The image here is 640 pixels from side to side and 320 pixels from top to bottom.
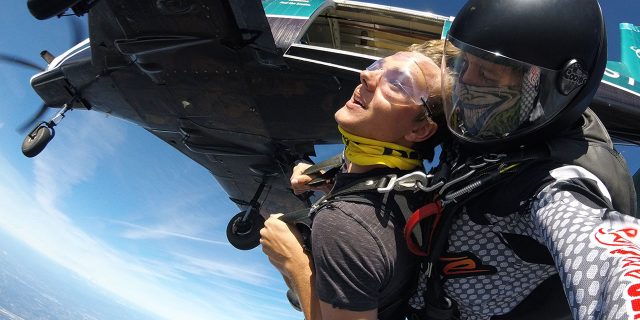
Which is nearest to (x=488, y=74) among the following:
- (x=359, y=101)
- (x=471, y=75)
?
(x=471, y=75)

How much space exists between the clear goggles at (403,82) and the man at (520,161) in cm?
16

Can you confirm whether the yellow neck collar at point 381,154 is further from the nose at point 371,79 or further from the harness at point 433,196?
the nose at point 371,79

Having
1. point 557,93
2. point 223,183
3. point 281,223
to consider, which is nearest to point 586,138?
point 557,93

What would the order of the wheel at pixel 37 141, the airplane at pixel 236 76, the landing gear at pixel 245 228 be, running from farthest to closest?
the landing gear at pixel 245 228, the wheel at pixel 37 141, the airplane at pixel 236 76

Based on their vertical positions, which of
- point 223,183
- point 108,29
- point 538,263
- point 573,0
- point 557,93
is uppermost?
point 573,0

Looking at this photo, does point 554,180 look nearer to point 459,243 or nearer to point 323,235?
point 459,243

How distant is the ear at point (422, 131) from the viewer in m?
1.98

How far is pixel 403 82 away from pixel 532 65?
0.57 metres

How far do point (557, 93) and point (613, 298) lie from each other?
92 centimetres

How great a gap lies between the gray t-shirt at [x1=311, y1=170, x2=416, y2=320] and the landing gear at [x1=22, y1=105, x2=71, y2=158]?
9.88 meters

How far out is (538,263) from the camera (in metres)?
1.54

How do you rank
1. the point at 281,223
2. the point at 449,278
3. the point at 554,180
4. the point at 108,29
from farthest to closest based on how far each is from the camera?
the point at 108,29 → the point at 281,223 → the point at 449,278 → the point at 554,180

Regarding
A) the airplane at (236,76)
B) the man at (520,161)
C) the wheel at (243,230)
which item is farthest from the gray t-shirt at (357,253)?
the wheel at (243,230)

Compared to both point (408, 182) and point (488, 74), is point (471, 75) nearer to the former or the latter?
point (488, 74)
